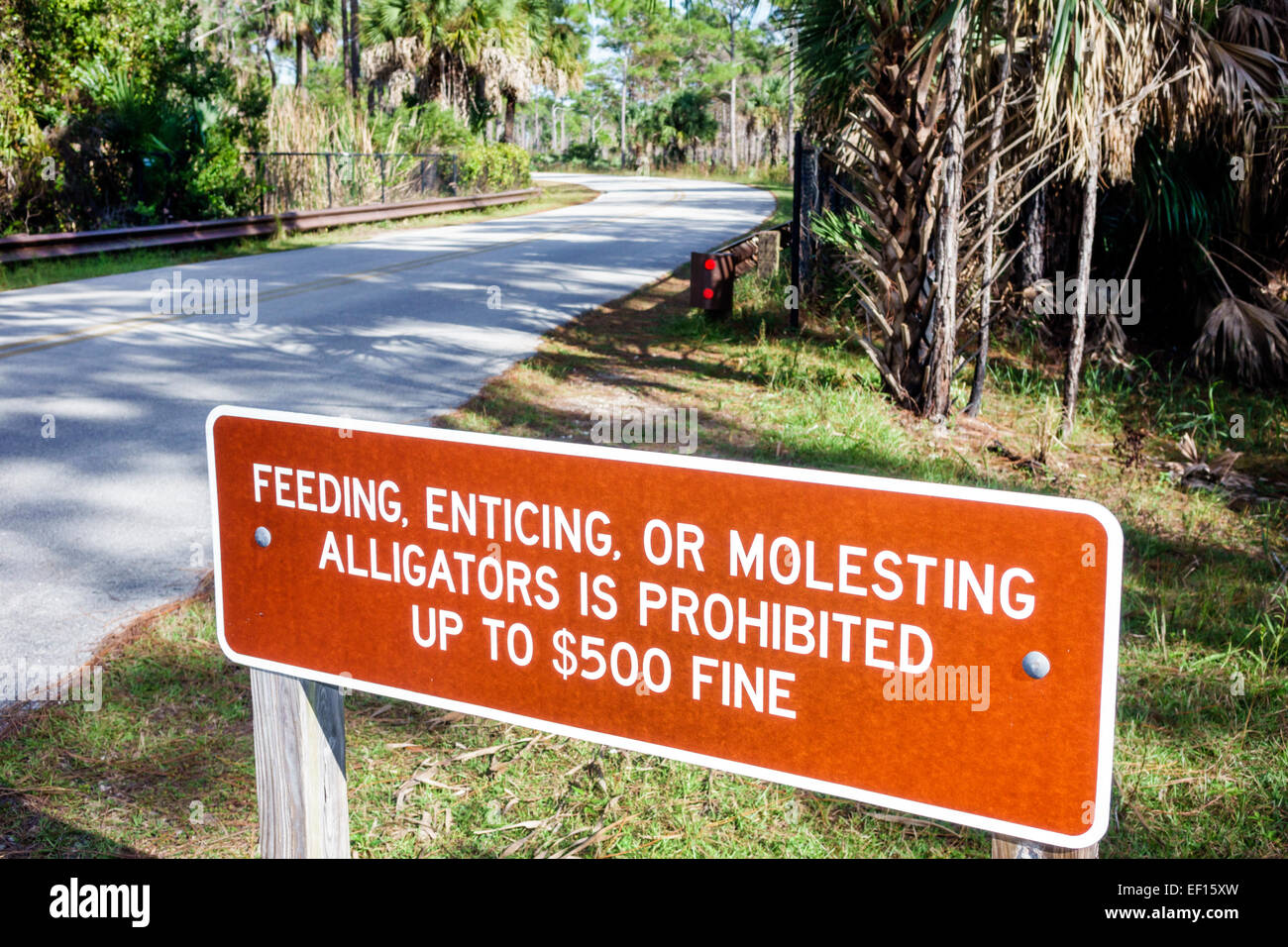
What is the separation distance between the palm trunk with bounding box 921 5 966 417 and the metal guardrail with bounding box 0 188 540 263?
1224 centimetres

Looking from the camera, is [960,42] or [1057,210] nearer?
[960,42]

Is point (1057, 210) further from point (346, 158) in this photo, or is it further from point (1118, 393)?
point (346, 158)

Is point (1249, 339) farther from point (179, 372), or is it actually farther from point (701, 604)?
point (701, 604)

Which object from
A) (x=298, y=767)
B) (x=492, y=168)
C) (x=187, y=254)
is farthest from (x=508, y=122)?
(x=298, y=767)

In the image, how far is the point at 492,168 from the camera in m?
32.8

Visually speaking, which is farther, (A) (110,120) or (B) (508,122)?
(B) (508,122)

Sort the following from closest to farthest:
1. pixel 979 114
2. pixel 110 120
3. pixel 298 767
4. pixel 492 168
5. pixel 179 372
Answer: pixel 298 767 < pixel 179 372 < pixel 979 114 < pixel 110 120 < pixel 492 168

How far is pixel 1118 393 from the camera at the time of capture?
9852mm

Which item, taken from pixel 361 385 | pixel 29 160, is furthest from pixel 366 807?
pixel 29 160

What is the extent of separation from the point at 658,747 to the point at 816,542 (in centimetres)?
40

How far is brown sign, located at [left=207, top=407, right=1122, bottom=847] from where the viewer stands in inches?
55.1

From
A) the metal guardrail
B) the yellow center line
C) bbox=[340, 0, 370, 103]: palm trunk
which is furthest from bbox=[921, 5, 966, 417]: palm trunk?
bbox=[340, 0, 370, 103]: palm trunk

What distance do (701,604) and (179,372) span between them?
847cm

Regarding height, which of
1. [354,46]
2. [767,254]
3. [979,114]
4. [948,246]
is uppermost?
[354,46]
